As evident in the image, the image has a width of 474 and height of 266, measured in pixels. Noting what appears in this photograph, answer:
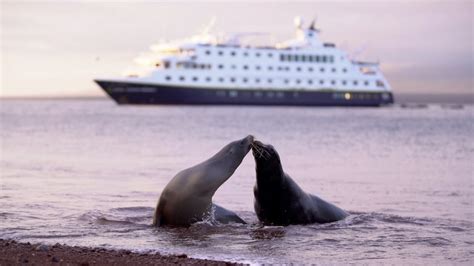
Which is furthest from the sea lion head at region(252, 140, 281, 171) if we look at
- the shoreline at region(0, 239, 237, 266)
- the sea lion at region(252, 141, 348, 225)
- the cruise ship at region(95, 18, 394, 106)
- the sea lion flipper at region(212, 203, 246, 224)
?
the cruise ship at region(95, 18, 394, 106)

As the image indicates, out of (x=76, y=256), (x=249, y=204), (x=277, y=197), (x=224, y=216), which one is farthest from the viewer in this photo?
(x=249, y=204)

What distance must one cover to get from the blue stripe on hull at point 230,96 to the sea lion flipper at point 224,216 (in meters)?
67.8

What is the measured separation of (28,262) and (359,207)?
632cm

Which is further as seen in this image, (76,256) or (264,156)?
(264,156)

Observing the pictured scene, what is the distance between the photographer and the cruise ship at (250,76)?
77.3 m

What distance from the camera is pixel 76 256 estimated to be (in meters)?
6.21

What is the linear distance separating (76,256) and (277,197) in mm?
2954

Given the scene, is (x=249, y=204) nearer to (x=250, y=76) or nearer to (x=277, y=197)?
(x=277, y=197)

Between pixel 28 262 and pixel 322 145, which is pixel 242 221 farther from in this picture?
pixel 322 145

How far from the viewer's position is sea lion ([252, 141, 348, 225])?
837 cm

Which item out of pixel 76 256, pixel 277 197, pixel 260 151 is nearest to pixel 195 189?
pixel 260 151

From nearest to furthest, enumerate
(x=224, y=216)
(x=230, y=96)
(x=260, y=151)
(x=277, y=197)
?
(x=260, y=151), (x=277, y=197), (x=224, y=216), (x=230, y=96)

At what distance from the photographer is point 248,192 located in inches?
496

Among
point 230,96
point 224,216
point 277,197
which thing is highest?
point 230,96
